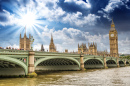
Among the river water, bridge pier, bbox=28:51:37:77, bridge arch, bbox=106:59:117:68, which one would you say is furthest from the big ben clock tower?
bridge pier, bbox=28:51:37:77

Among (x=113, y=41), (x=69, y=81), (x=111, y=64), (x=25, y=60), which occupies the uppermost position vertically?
(x=113, y=41)

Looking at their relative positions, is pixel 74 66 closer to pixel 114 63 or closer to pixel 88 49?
pixel 114 63

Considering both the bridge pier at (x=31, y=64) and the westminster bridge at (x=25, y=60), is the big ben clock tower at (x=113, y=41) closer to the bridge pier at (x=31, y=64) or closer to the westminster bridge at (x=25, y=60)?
the westminster bridge at (x=25, y=60)

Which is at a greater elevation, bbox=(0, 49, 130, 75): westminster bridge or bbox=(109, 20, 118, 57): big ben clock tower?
bbox=(109, 20, 118, 57): big ben clock tower

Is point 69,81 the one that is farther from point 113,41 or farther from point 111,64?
point 113,41

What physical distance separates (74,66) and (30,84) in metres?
27.2

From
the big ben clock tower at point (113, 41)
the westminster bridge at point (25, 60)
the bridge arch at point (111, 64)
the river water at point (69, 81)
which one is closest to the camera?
the river water at point (69, 81)

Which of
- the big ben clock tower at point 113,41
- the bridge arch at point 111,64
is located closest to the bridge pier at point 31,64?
the bridge arch at point 111,64

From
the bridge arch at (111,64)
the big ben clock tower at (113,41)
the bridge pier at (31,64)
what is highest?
the big ben clock tower at (113,41)

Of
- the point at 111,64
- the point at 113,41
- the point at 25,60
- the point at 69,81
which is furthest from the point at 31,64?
the point at 113,41

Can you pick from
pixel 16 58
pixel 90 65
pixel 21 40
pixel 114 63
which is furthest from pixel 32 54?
pixel 21 40

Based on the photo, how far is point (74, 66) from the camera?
5072cm

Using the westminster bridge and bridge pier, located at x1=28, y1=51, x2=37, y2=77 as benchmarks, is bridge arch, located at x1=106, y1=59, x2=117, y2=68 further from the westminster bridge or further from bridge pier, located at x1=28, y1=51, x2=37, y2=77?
bridge pier, located at x1=28, y1=51, x2=37, y2=77

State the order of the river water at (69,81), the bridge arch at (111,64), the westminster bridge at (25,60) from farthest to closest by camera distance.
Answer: the bridge arch at (111,64) → the westminster bridge at (25,60) → the river water at (69,81)
